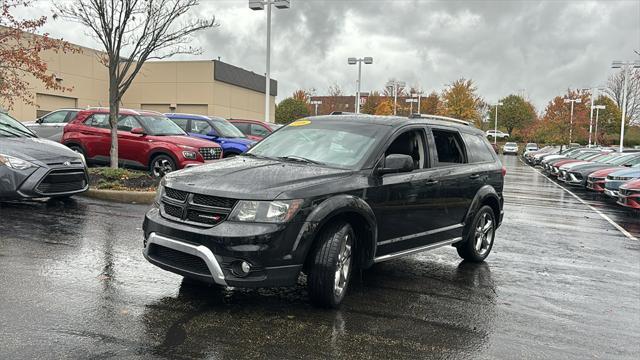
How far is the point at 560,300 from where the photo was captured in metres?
5.79

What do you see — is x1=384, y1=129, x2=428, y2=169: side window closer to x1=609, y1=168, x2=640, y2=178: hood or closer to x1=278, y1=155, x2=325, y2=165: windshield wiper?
x1=278, y1=155, x2=325, y2=165: windshield wiper

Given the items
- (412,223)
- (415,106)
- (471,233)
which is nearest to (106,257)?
(412,223)

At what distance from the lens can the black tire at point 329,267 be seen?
4648 millimetres

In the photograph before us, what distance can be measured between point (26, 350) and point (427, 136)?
4403 millimetres

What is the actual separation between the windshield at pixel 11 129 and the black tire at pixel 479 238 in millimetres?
7548

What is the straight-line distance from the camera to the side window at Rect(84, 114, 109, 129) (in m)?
13.0

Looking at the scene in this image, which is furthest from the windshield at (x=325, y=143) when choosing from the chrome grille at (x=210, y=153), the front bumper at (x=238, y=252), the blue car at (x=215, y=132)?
the blue car at (x=215, y=132)

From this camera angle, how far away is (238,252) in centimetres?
430

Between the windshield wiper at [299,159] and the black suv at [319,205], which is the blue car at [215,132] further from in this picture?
the windshield wiper at [299,159]

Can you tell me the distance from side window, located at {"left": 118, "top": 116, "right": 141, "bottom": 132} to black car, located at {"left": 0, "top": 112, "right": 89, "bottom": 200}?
3244mm

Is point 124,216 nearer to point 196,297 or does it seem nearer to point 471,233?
point 196,297

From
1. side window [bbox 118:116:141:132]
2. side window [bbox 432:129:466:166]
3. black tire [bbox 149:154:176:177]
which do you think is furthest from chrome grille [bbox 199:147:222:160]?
side window [bbox 432:129:466:166]

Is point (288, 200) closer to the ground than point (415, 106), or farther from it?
closer to the ground

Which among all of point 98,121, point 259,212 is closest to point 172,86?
point 98,121
